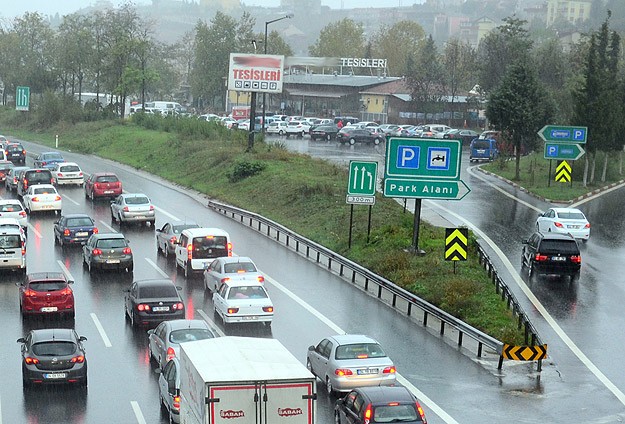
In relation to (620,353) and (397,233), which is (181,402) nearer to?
(620,353)

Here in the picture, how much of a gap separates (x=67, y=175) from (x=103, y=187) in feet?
24.9

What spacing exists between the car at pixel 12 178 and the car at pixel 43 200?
28.7ft

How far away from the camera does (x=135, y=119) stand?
10088 cm

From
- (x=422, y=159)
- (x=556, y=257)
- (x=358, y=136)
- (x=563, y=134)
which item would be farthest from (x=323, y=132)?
(x=556, y=257)

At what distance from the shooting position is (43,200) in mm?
53625

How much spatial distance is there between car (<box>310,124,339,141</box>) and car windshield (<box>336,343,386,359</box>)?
3135 inches

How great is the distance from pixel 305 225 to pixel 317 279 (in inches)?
493

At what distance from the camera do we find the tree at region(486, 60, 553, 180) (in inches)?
2707

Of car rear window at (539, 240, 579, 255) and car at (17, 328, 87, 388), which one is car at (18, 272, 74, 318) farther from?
car rear window at (539, 240, 579, 255)

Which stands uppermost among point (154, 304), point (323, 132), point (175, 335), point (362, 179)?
point (362, 179)

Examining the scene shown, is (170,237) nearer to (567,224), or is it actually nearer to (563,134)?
(567,224)

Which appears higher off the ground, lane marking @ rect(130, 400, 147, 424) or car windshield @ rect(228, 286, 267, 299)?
car windshield @ rect(228, 286, 267, 299)

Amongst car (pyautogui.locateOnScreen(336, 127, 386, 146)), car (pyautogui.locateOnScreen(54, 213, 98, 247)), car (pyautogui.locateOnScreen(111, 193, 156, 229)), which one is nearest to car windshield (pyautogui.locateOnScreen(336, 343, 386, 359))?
car (pyautogui.locateOnScreen(54, 213, 98, 247))

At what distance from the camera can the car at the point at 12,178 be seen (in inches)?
2483
